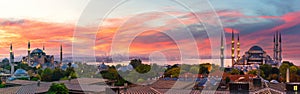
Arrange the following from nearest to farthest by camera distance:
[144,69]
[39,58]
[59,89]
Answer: [59,89], [144,69], [39,58]

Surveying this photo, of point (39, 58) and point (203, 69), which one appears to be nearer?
point (203, 69)

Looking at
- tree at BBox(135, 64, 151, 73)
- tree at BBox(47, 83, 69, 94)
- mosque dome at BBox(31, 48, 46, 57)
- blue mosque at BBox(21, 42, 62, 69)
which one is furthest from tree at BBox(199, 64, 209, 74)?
mosque dome at BBox(31, 48, 46, 57)

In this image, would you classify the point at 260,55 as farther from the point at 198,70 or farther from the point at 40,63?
the point at 40,63

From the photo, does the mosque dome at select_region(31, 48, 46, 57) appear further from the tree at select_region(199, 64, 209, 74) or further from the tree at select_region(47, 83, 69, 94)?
the tree at select_region(47, 83, 69, 94)

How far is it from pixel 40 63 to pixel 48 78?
3621 centimetres

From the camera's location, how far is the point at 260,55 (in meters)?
56.6

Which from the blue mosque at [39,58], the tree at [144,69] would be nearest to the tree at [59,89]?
the tree at [144,69]

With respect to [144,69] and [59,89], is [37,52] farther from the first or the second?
[59,89]

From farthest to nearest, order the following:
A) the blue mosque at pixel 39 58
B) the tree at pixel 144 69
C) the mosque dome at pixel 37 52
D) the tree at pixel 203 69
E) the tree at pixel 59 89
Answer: the mosque dome at pixel 37 52
the blue mosque at pixel 39 58
the tree at pixel 203 69
the tree at pixel 144 69
the tree at pixel 59 89

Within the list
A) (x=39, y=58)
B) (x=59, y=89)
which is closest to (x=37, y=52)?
(x=39, y=58)

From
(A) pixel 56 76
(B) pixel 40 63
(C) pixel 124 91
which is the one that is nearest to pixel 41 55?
(B) pixel 40 63

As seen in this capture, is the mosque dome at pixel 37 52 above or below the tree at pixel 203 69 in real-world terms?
above

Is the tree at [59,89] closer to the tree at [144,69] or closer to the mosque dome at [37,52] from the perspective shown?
the tree at [144,69]

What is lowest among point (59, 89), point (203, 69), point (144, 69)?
point (59, 89)
